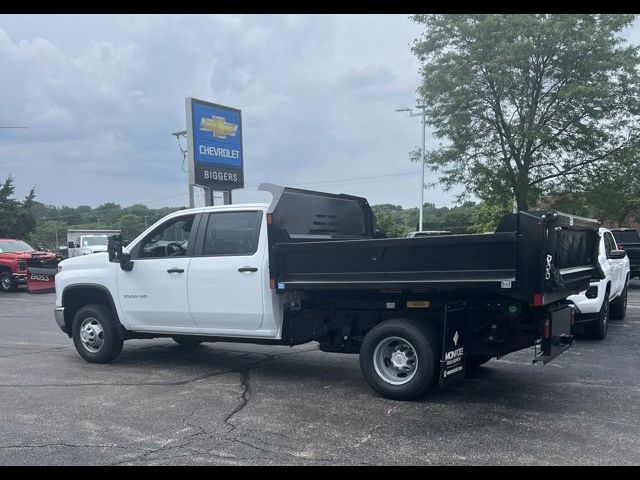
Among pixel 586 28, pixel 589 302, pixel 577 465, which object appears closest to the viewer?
pixel 577 465

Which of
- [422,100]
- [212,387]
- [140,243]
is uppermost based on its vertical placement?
[422,100]

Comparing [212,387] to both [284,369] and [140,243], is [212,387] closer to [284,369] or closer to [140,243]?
[284,369]

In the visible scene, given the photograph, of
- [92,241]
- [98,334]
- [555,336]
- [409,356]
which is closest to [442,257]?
[409,356]

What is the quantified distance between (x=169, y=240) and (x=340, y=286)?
8.99 ft

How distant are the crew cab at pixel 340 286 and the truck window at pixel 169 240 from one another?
0.02 meters

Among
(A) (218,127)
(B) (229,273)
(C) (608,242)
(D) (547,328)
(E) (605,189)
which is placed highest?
(A) (218,127)

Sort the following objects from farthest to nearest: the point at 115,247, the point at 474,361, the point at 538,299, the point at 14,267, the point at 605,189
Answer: the point at 14,267 < the point at 605,189 < the point at 115,247 < the point at 474,361 < the point at 538,299

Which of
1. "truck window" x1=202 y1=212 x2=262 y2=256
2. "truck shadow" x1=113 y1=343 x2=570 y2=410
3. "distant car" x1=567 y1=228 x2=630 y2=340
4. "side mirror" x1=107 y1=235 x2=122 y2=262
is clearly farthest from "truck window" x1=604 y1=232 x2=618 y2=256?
"side mirror" x1=107 y1=235 x2=122 y2=262

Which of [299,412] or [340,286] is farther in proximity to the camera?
[340,286]

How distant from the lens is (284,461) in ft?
15.3

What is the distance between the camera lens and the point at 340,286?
6383mm

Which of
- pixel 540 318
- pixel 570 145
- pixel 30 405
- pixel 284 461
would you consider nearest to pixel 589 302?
pixel 540 318

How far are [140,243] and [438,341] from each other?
411cm

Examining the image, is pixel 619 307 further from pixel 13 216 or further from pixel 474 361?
pixel 13 216
